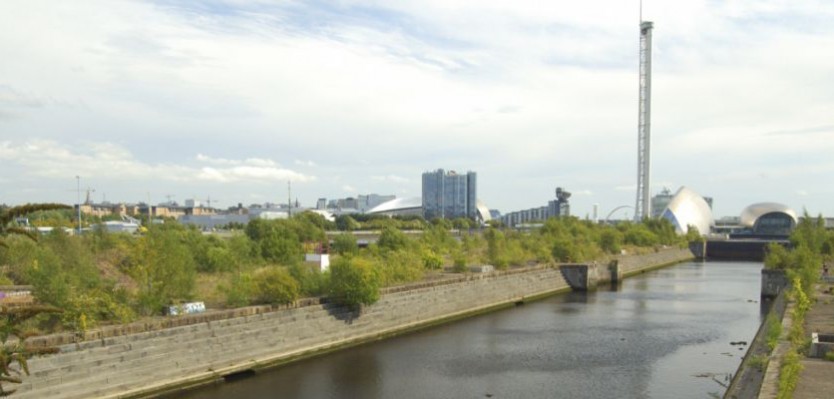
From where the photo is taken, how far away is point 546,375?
27.6 meters

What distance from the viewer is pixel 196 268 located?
4462 cm

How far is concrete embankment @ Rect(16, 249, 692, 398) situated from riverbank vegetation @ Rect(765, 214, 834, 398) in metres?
18.7

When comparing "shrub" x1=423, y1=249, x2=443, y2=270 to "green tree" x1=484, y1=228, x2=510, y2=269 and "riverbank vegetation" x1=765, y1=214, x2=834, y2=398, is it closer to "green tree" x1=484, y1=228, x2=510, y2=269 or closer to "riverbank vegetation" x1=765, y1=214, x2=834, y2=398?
"green tree" x1=484, y1=228, x2=510, y2=269

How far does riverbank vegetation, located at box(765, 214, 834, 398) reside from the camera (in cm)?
1897

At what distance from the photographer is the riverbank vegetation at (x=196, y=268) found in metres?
25.4

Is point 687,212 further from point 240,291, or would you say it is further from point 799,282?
point 240,291

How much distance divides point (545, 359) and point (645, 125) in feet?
389

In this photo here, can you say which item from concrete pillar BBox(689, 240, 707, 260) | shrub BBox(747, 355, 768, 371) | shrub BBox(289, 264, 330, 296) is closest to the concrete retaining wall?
concrete pillar BBox(689, 240, 707, 260)

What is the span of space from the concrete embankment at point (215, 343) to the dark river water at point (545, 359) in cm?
91

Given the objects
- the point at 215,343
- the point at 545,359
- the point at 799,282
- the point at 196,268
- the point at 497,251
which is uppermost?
the point at 497,251

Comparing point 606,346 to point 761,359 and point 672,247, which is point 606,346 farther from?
point 672,247

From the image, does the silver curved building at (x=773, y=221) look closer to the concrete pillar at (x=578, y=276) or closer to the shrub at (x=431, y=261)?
the concrete pillar at (x=578, y=276)

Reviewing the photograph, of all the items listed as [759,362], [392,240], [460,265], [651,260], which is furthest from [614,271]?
[759,362]

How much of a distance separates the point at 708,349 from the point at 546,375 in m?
10.1
